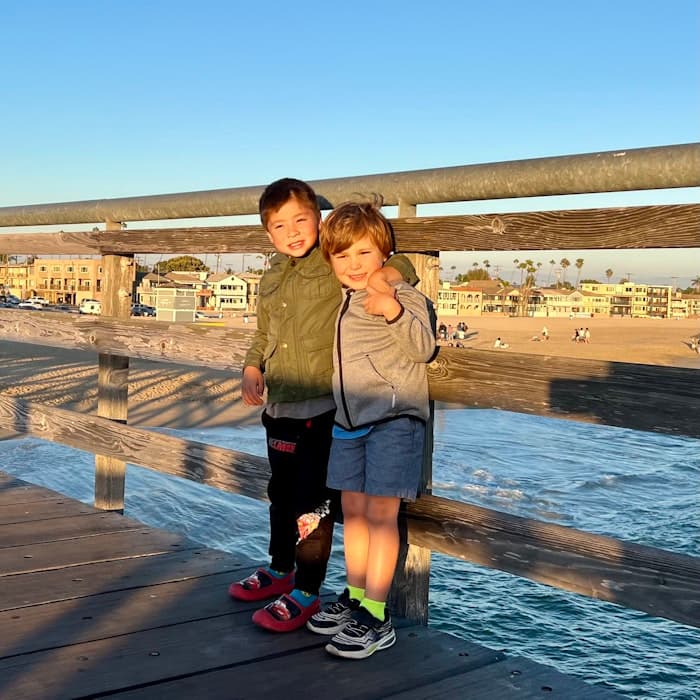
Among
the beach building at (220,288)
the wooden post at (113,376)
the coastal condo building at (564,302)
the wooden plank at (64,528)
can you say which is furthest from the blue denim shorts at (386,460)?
the coastal condo building at (564,302)

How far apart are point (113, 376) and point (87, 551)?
1.00 m

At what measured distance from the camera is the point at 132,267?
4066 mm

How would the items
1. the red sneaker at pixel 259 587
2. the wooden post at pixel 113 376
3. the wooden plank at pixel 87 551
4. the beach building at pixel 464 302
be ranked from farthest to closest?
1. the beach building at pixel 464 302
2. the wooden post at pixel 113 376
3. the wooden plank at pixel 87 551
4. the red sneaker at pixel 259 587

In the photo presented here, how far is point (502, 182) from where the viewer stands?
243 centimetres

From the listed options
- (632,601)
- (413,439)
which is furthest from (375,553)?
(632,601)

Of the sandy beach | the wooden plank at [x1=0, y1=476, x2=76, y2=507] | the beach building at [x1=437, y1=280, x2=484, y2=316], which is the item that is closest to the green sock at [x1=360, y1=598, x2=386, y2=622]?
the wooden plank at [x1=0, y1=476, x2=76, y2=507]

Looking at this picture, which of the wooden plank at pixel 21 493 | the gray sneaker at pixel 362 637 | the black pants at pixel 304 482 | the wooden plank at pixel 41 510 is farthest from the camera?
the wooden plank at pixel 21 493

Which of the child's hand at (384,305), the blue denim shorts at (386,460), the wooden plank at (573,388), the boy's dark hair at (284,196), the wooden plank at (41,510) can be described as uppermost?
the boy's dark hair at (284,196)

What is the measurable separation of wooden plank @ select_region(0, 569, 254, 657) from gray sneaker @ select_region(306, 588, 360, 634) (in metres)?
0.26

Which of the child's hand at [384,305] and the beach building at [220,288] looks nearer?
the child's hand at [384,305]

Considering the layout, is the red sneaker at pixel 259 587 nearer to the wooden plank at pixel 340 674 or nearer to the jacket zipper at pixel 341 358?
the wooden plank at pixel 340 674

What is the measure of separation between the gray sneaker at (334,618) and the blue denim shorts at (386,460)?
12.3 inches

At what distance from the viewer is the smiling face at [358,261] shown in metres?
2.51

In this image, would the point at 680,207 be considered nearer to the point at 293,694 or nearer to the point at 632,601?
the point at 632,601
